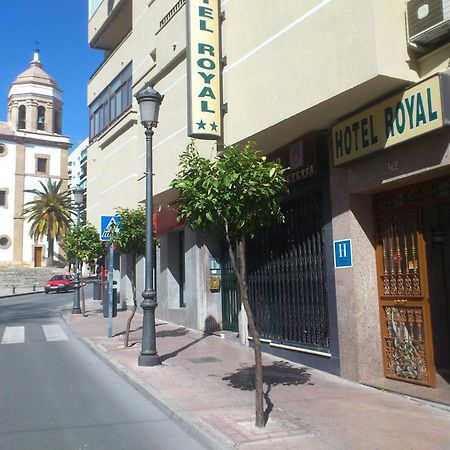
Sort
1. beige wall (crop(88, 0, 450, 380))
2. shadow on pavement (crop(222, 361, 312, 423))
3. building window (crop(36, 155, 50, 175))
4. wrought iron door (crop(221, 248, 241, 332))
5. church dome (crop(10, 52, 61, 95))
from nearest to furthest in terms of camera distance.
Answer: beige wall (crop(88, 0, 450, 380)), shadow on pavement (crop(222, 361, 312, 423)), wrought iron door (crop(221, 248, 241, 332)), building window (crop(36, 155, 50, 175)), church dome (crop(10, 52, 61, 95))

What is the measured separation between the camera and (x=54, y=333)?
1552 centimetres

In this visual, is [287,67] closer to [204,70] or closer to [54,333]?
[204,70]

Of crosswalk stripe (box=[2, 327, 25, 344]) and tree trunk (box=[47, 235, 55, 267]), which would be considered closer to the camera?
crosswalk stripe (box=[2, 327, 25, 344])

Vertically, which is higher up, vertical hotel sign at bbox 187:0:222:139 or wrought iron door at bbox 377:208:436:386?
vertical hotel sign at bbox 187:0:222:139

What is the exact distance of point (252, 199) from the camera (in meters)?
5.88

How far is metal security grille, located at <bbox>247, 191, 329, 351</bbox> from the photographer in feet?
29.5

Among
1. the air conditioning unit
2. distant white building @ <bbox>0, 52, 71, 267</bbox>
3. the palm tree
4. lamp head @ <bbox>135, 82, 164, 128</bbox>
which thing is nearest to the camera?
the air conditioning unit

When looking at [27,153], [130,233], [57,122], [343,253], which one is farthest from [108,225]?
[57,122]

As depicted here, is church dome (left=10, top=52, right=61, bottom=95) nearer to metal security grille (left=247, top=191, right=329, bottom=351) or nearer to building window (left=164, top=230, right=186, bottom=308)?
building window (left=164, top=230, right=186, bottom=308)

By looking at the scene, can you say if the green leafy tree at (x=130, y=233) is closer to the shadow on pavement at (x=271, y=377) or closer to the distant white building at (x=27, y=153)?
the shadow on pavement at (x=271, y=377)

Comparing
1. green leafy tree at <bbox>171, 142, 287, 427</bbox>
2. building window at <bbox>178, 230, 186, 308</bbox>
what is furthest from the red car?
green leafy tree at <bbox>171, 142, 287, 427</bbox>

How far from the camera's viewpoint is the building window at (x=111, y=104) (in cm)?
2046

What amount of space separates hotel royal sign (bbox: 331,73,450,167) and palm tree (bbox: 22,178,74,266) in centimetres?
5757

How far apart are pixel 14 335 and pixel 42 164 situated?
57.9 meters
